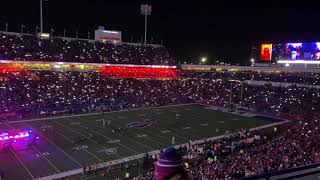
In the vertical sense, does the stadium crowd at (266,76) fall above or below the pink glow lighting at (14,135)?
above

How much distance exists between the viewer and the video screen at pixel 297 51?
54.3 m

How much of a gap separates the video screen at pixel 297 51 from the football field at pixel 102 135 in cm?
1845

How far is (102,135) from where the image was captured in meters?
32.8

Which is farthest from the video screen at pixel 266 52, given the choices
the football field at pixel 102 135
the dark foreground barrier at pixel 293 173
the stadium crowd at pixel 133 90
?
the dark foreground barrier at pixel 293 173

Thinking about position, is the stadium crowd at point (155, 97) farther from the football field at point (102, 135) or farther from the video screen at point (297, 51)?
the video screen at point (297, 51)

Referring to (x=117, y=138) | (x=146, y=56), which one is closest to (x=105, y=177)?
(x=117, y=138)

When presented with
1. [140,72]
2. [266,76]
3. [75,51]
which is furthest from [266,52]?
[75,51]

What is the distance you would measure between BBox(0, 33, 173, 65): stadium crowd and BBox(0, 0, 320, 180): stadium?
0.71ft

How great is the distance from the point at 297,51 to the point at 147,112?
2868 centimetres

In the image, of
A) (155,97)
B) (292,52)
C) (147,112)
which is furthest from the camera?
(292,52)

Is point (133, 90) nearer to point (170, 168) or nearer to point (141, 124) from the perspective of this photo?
point (141, 124)

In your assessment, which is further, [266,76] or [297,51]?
[266,76]

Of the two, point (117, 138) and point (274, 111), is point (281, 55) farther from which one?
point (117, 138)

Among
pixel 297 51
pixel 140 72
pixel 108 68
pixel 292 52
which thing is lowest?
pixel 140 72
